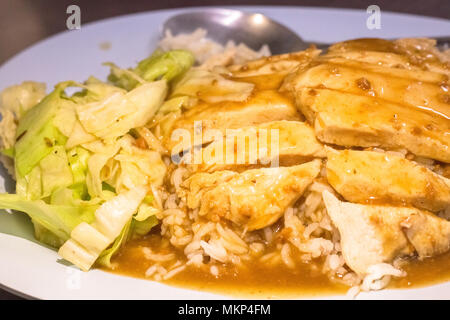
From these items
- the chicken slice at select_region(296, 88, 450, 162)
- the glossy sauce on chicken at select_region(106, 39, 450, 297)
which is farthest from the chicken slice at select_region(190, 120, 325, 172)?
the chicken slice at select_region(296, 88, 450, 162)

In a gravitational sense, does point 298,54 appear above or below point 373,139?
above

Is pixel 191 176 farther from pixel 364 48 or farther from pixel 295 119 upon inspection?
pixel 364 48

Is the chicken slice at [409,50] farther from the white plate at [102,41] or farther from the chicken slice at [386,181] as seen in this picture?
the white plate at [102,41]

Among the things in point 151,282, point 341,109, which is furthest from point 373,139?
point 151,282

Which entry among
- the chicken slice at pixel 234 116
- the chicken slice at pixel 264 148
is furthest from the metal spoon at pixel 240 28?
the chicken slice at pixel 264 148

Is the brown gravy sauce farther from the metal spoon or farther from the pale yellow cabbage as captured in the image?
the metal spoon

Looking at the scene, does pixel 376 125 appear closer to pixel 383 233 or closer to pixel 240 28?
pixel 383 233

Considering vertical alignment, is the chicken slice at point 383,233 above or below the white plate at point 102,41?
below
